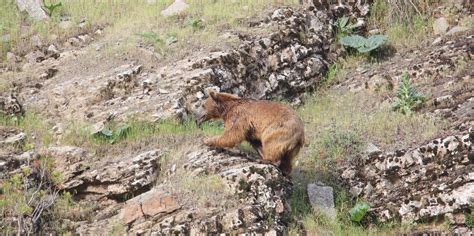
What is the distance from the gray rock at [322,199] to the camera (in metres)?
9.70

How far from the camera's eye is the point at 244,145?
10.7 metres

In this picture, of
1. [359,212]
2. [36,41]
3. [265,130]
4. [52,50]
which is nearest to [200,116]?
[265,130]

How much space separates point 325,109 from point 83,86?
4716 mm

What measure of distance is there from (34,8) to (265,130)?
755 centimetres

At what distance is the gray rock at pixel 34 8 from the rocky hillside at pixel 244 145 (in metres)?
1.04

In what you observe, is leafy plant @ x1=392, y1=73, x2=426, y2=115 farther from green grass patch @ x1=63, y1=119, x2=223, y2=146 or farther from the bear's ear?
the bear's ear

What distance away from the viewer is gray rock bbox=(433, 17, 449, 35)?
14352 mm

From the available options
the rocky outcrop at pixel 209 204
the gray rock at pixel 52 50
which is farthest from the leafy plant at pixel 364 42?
the gray rock at pixel 52 50

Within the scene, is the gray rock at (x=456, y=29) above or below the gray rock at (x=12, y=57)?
below

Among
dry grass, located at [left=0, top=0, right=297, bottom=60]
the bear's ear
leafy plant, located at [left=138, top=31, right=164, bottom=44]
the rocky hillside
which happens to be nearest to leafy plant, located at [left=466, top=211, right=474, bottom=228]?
the rocky hillside

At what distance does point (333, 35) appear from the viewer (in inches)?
583

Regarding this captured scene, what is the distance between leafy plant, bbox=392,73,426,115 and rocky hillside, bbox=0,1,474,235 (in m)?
0.13

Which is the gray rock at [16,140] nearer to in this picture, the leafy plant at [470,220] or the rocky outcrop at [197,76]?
the rocky outcrop at [197,76]

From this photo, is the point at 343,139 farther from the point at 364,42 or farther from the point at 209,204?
the point at 364,42
